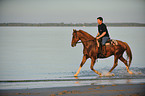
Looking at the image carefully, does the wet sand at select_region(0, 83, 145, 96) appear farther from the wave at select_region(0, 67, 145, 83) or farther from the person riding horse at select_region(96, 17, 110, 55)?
the person riding horse at select_region(96, 17, 110, 55)

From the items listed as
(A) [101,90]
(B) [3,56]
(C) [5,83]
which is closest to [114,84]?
(A) [101,90]

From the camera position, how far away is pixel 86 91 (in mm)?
9688

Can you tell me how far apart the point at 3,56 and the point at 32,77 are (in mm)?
7198

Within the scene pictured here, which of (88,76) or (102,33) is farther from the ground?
(102,33)

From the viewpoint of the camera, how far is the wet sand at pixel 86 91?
30.5 feet

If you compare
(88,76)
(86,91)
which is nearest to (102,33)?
(88,76)

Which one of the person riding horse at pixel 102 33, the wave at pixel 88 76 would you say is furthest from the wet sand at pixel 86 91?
Result: the person riding horse at pixel 102 33

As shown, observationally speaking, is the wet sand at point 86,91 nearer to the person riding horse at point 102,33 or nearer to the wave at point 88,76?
the wave at point 88,76

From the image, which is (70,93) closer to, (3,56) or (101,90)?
(101,90)

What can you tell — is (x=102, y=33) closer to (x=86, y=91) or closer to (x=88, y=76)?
(x=88, y=76)

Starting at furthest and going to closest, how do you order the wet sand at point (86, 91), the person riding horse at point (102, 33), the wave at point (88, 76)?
the person riding horse at point (102, 33) → the wave at point (88, 76) → the wet sand at point (86, 91)

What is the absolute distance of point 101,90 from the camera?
9812mm

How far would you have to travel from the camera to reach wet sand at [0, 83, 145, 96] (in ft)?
30.5

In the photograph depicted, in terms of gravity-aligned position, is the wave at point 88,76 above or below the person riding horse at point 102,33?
below
